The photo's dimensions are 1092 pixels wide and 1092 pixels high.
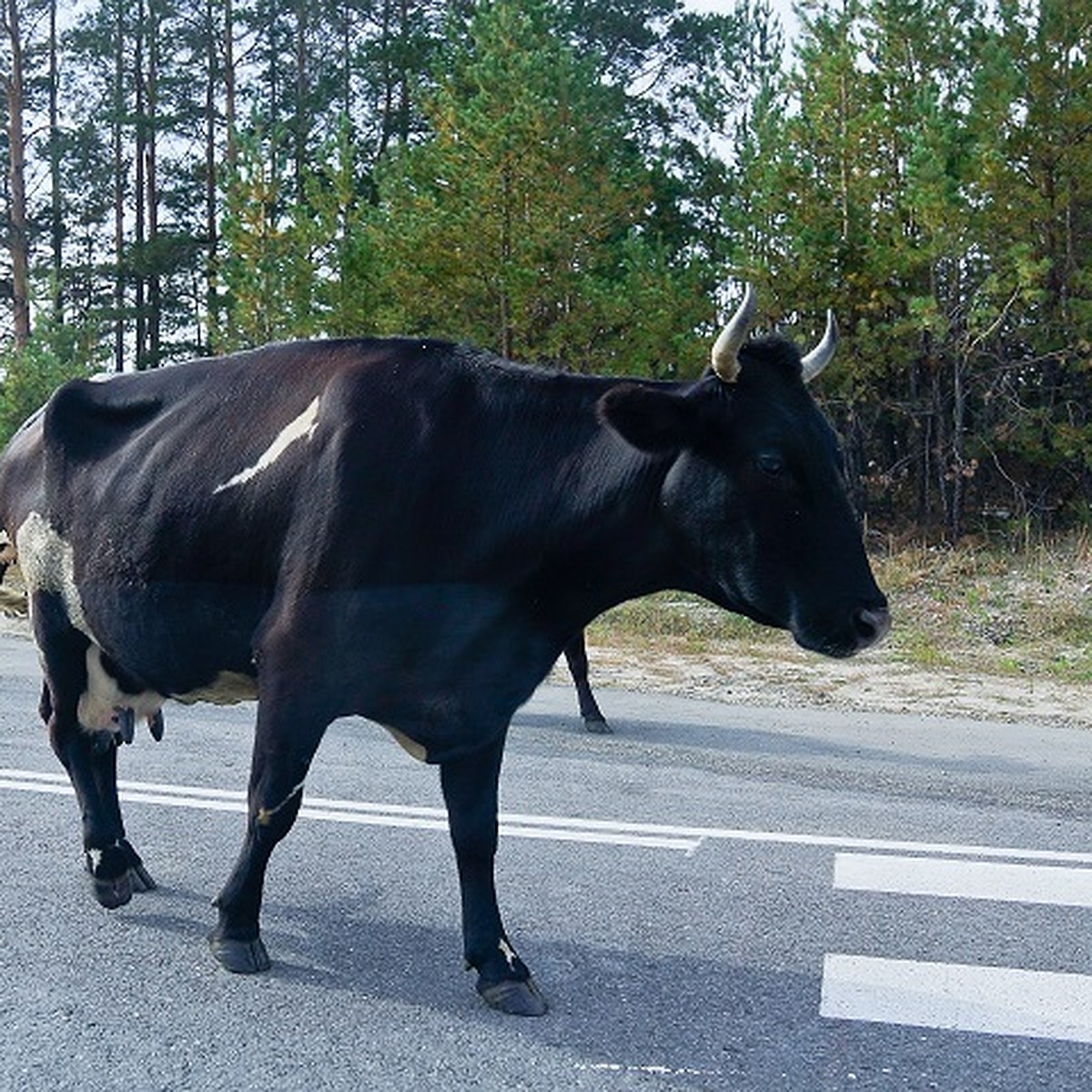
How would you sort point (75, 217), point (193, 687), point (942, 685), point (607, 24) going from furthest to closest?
point (75, 217), point (607, 24), point (942, 685), point (193, 687)

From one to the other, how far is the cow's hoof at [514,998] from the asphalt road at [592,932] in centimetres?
4

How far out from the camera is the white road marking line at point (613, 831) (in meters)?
5.78

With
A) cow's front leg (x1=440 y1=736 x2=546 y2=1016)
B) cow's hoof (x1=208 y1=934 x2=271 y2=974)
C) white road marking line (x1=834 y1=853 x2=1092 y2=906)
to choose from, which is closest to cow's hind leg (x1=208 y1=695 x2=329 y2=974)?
cow's hoof (x1=208 y1=934 x2=271 y2=974)

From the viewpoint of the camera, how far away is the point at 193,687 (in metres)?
4.50

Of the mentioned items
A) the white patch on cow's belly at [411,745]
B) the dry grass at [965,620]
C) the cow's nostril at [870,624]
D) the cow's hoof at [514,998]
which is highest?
the cow's nostril at [870,624]

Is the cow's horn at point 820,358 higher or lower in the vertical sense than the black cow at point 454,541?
higher

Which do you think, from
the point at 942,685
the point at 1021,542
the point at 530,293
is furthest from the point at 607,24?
the point at 942,685

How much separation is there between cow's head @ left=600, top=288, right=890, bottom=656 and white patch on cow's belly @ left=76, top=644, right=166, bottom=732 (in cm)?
217

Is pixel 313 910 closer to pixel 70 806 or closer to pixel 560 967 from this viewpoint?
pixel 560 967

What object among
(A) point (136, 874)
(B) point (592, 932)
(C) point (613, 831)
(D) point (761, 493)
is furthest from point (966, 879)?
(A) point (136, 874)

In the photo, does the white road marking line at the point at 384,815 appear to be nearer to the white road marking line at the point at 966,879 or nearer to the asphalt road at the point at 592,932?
the asphalt road at the point at 592,932

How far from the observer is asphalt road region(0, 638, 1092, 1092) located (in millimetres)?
3656

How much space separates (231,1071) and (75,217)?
3298 centimetres

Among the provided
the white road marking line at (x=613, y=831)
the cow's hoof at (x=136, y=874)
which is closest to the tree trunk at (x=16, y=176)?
the white road marking line at (x=613, y=831)
